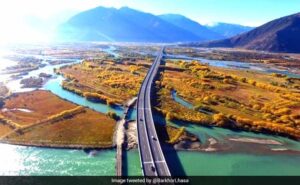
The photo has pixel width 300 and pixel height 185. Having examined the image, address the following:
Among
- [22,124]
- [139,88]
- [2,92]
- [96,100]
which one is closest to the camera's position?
[22,124]

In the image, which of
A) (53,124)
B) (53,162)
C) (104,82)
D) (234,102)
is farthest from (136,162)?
(104,82)

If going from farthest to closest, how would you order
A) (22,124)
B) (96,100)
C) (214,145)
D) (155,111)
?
(96,100), (155,111), (22,124), (214,145)

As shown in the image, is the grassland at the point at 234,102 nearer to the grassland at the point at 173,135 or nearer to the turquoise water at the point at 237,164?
the grassland at the point at 173,135

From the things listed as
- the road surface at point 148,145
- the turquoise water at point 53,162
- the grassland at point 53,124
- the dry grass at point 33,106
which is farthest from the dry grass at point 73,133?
the dry grass at point 33,106

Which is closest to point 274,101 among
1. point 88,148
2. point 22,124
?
point 88,148

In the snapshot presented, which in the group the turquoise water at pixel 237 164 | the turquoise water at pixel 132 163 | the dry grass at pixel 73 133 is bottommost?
the turquoise water at pixel 237 164

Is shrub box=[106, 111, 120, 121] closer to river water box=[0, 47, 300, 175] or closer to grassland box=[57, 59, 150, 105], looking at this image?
grassland box=[57, 59, 150, 105]

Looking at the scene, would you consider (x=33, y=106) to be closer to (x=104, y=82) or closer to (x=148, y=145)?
(x=104, y=82)

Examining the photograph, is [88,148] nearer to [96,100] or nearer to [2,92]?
[96,100]
